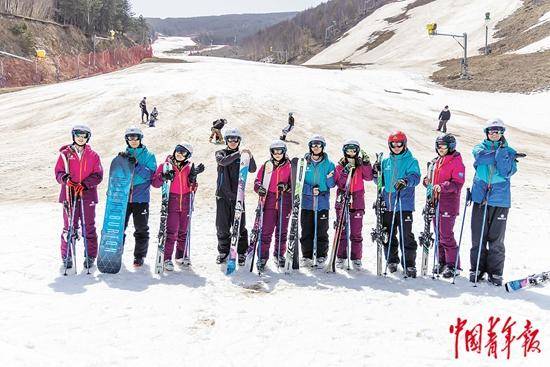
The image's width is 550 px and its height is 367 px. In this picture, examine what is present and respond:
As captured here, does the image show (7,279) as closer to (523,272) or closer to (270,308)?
(270,308)

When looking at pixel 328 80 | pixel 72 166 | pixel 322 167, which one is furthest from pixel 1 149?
pixel 328 80

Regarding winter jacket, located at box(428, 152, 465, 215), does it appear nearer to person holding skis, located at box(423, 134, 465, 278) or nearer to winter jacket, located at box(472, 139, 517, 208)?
person holding skis, located at box(423, 134, 465, 278)

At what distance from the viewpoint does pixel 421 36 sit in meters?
86.9

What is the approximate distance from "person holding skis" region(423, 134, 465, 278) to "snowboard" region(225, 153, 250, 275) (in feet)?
9.89

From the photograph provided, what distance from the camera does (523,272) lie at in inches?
297

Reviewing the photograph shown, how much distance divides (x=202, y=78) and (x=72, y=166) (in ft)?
85.3

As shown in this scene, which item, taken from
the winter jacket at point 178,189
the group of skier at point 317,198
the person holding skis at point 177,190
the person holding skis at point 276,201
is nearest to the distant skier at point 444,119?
the group of skier at point 317,198

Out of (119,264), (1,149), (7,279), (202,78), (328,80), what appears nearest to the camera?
(7,279)

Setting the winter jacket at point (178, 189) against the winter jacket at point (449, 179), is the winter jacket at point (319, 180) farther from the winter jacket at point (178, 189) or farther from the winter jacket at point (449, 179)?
the winter jacket at point (178, 189)

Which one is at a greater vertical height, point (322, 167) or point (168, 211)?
point (322, 167)

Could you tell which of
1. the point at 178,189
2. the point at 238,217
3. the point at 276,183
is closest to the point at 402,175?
the point at 276,183

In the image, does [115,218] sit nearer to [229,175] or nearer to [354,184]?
[229,175]

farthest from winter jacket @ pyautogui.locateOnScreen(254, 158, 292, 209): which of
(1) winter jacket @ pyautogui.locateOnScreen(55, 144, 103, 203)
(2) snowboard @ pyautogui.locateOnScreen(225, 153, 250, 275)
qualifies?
(1) winter jacket @ pyautogui.locateOnScreen(55, 144, 103, 203)

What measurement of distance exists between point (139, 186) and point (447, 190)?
4.90 metres
